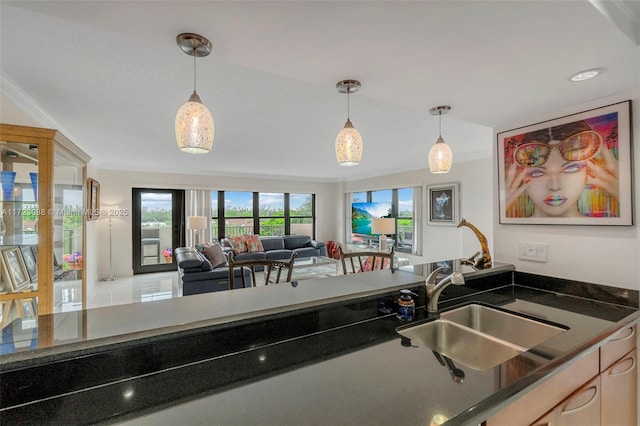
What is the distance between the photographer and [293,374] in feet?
3.04

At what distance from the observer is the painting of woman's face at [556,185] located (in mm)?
1745

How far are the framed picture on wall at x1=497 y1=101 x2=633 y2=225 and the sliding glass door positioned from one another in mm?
6257

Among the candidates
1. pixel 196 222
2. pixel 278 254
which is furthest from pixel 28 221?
pixel 278 254

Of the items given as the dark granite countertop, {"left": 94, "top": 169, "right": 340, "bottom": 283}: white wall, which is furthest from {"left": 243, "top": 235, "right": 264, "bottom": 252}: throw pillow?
the dark granite countertop

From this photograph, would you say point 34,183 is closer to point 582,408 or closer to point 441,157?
point 441,157

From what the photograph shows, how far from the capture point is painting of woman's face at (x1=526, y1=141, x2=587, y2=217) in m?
1.75

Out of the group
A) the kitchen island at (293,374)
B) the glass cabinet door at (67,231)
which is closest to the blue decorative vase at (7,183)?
the glass cabinet door at (67,231)

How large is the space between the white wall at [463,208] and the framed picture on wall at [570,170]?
6.12 ft

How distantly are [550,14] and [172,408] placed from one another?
167cm

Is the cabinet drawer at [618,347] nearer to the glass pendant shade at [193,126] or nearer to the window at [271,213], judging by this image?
the glass pendant shade at [193,126]

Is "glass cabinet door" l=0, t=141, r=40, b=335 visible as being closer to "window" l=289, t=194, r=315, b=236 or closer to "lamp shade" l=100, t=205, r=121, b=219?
"lamp shade" l=100, t=205, r=121, b=219

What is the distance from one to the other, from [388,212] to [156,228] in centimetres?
517

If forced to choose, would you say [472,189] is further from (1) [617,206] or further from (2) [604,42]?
(2) [604,42]

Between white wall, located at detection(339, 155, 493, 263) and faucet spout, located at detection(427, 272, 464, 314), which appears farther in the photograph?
white wall, located at detection(339, 155, 493, 263)
